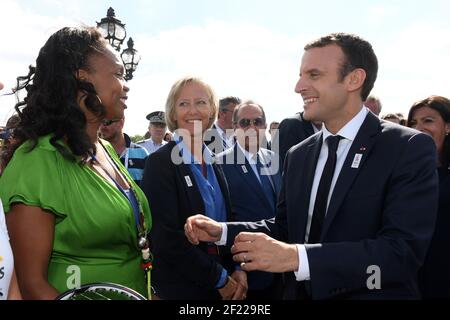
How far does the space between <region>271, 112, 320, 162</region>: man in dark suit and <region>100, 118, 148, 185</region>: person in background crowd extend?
1.84 metres

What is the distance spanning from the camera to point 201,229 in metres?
2.87

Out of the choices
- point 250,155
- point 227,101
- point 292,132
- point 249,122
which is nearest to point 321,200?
point 250,155

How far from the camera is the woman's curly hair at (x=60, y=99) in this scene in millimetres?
2451

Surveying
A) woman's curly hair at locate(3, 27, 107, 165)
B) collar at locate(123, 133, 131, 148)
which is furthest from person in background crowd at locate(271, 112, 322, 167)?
woman's curly hair at locate(3, 27, 107, 165)

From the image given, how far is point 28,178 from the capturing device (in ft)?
7.30

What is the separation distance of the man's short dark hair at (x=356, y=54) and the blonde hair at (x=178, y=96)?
4.08ft

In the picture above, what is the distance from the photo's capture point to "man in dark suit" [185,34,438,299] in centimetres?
226

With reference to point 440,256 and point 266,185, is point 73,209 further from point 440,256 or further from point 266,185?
point 440,256

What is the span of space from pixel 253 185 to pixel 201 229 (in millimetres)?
1934

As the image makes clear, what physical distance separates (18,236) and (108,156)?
93 centimetres

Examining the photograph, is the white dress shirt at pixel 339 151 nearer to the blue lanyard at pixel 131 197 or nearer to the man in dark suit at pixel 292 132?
the blue lanyard at pixel 131 197

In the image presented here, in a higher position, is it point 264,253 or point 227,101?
point 227,101

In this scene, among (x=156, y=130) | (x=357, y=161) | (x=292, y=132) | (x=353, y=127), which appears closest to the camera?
(x=357, y=161)

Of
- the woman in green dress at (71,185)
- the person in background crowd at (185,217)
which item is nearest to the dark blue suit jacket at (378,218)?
the person in background crowd at (185,217)
